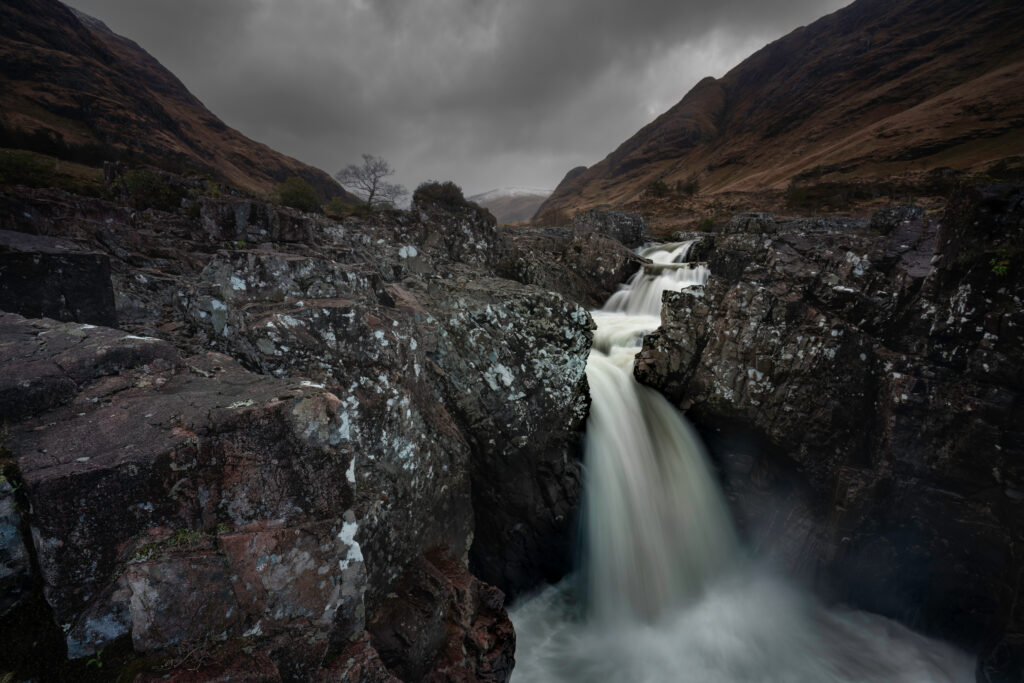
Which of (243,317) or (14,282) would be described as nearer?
(14,282)

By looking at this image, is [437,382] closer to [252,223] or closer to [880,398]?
[252,223]

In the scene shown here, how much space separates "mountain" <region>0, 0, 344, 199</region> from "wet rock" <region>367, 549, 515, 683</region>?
163 feet

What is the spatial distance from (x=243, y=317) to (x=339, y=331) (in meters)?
1.13

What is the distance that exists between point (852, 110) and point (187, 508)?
4750 inches

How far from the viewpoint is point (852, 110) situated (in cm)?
8075

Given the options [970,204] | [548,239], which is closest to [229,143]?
[548,239]

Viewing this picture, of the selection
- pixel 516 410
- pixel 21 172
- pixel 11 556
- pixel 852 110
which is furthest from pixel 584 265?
pixel 852 110

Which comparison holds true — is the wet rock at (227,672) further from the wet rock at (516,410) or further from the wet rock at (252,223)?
the wet rock at (252,223)

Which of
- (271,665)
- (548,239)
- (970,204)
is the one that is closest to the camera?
(271,665)

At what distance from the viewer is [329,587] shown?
282cm

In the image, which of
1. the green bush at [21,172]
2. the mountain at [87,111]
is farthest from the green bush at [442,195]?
the mountain at [87,111]

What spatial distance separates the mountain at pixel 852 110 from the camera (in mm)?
52344

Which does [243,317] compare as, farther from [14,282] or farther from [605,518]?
[605,518]

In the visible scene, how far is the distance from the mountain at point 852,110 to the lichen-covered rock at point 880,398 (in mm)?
51551
